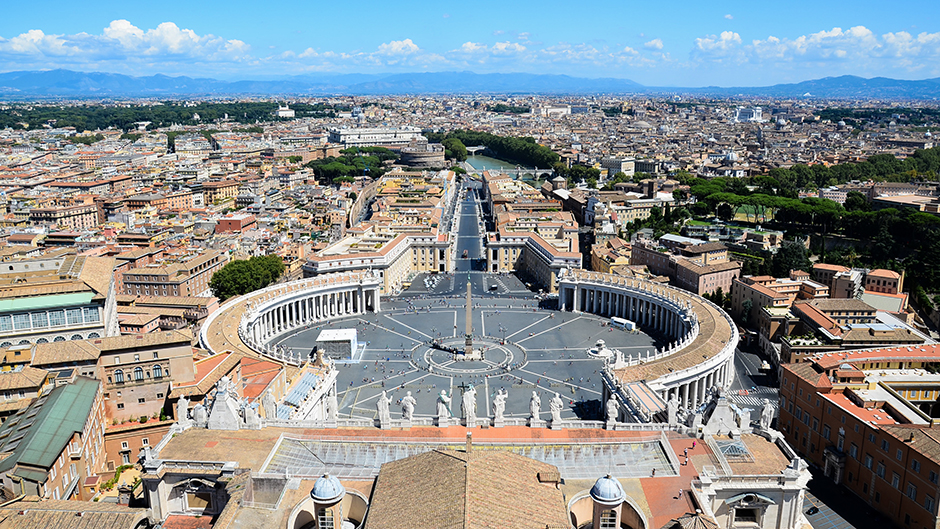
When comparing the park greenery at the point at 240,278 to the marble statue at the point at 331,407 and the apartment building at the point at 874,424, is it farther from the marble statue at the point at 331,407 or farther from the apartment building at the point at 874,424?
the apartment building at the point at 874,424

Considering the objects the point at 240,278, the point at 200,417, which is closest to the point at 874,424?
the point at 200,417

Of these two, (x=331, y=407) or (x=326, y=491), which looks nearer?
(x=326, y=491)

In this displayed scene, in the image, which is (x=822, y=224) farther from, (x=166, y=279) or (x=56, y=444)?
(x=56, y=444)

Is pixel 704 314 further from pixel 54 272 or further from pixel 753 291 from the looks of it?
pixel 54 272

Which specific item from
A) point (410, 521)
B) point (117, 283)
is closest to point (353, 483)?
point (410, 521)

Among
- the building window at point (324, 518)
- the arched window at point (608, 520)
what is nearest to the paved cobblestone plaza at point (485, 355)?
the arched window at point (608, 520)

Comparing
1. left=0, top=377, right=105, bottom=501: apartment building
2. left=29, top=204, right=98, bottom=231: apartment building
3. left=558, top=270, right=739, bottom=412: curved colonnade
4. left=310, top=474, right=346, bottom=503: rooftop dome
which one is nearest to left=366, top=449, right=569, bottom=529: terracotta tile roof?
left=310, top=474, right=346, bottom=503: rooftop dome
